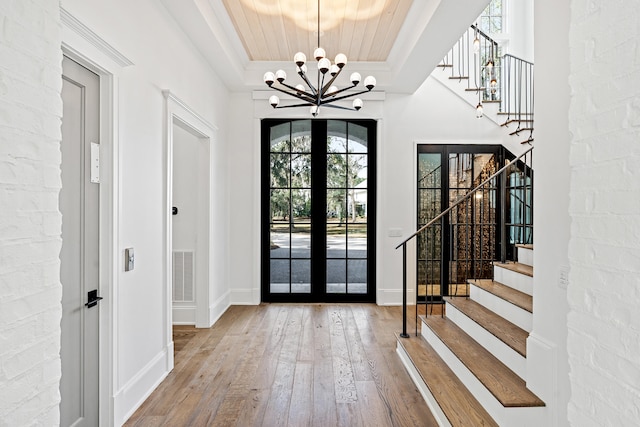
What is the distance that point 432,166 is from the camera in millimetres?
5621

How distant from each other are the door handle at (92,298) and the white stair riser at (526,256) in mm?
3448

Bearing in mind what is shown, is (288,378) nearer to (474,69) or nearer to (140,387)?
(140,387)

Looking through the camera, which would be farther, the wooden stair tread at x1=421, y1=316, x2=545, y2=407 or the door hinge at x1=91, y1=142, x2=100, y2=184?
the door hinge at x1=91, y1=142, x2=100, y2=184

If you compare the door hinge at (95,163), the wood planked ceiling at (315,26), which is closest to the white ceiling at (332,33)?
the wood planked ceiling at (315,26)

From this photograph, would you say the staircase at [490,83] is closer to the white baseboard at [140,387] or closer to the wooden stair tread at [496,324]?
the wooden stair tread at [496,324]

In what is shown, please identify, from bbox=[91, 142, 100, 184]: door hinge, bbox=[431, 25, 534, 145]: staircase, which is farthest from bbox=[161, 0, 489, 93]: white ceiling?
bbox=[91, 142, 100, 184]: door hinge

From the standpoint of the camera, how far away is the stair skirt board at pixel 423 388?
241 cm

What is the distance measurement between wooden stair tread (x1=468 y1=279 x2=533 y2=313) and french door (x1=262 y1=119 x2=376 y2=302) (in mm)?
2234

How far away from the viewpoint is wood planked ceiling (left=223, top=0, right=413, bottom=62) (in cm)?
369

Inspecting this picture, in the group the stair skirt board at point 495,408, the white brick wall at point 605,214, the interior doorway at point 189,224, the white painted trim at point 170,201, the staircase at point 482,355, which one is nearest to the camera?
the white brick wall at point 605,214

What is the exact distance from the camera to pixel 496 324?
289cm

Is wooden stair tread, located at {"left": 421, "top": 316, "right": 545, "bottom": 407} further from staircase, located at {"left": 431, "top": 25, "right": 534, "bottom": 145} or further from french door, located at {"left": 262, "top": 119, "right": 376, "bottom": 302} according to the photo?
staircase, located at {"left": 431, "top": 25, "right": 534, "bottom": 145}

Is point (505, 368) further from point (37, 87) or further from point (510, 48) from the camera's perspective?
point (510, 48)

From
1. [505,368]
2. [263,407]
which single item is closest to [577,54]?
[505,368]
